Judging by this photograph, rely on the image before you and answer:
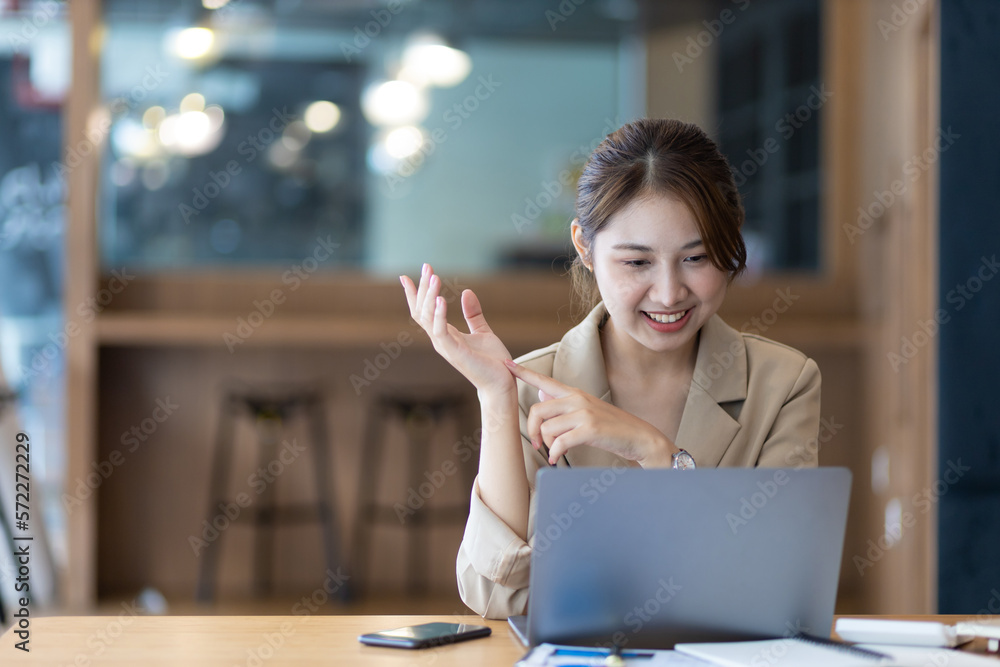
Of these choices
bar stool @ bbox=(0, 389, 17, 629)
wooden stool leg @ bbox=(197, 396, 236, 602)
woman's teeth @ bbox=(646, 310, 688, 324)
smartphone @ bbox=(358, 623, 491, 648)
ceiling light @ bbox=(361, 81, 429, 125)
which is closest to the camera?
smartphone @ bbox=(358, 623, 491, 648)

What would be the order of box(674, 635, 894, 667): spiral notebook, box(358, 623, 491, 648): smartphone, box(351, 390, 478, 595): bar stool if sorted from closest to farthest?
1. box(674, 635, 894, 667): spiral notebook
2. box(358, 623, 491, 648): smartphone
3. box(351, 390, 478, 595): bar stool

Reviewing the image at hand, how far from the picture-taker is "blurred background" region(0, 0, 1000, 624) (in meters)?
4.10

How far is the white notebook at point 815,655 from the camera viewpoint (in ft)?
3.40

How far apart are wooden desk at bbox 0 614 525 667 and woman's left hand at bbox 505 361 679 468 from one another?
0.81 feet

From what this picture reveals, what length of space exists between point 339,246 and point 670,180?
340cm

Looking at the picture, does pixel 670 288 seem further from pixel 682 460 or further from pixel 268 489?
pixel 268 489

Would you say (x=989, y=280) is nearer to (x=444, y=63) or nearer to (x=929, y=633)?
(x=929, y=633)

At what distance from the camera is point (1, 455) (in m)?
3.51

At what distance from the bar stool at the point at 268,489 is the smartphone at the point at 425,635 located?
309cm

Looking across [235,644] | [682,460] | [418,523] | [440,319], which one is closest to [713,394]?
[682,460]

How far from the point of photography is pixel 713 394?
5.11ft

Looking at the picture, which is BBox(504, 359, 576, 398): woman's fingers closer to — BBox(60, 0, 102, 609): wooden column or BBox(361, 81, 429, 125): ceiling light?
BBox(60, 0, 102, 609): wooden column

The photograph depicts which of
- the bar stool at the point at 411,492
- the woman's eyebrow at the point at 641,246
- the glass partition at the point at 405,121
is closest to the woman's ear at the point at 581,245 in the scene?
the woman's eyebrow at the point at 641,246

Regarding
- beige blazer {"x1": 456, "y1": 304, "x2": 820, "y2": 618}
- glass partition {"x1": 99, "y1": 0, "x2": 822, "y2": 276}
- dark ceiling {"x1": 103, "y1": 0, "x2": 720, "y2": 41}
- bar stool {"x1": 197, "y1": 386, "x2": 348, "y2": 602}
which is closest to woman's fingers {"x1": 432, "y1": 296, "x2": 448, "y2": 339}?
beige blazer {"x1": 456, "y1": 304, "x2": 820, "y2": 618}
